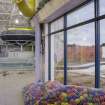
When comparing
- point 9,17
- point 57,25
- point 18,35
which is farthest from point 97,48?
point 9,17

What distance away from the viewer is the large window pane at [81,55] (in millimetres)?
4551

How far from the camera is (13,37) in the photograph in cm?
1476

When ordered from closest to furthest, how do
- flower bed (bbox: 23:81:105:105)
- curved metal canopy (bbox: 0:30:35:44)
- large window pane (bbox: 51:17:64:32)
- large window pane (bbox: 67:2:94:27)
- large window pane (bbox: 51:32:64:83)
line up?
flower bed (bbox: 23:81:105:105) → large window pane (bbox: 67:2:94:27) → large window pane (bbox: 51:17:64:32) → large window pane (bbox: 51:32:64:83) → curved metal canopy (bbox: 0:30:35:44)

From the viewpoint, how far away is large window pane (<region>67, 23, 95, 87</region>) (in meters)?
4.55

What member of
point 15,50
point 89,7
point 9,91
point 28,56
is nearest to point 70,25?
point 89,7

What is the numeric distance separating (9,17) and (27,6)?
12276mm

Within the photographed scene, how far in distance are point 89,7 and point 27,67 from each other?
10.8 m

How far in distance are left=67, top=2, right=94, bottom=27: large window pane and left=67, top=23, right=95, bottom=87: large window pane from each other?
154 mm

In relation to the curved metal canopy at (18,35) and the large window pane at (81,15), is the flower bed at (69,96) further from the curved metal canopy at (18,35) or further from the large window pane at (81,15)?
the curved metal canopy at (18,35)

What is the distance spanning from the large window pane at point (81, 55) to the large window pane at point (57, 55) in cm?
42

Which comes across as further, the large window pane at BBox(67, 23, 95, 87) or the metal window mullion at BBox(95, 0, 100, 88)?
the large window pane at BBox(67, 23, 95, 87)

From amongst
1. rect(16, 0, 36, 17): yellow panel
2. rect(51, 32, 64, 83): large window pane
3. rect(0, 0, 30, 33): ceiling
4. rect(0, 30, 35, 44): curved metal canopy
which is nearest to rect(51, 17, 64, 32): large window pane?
rect(51, 32, 64, 83): large window pane

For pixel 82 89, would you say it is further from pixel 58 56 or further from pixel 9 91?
pixel 9 91

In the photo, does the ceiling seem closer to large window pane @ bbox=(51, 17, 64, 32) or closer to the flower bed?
large window pane @ bbox=(51, 17, 64, 32)
